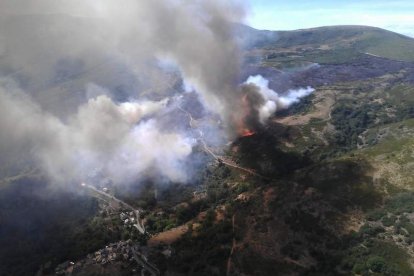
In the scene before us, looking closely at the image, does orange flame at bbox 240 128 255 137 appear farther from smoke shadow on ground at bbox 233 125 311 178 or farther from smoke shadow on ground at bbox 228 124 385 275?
smoke shadow on ground at bbox 228 124 385 275

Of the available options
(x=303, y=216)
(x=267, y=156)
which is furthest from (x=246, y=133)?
(x=303, y=216)

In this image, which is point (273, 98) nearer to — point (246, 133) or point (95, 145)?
point (246, 133)

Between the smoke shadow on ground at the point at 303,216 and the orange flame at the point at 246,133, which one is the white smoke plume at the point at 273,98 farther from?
the smoke shadow on ground at the point at 303,216

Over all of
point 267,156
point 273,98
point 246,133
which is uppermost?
point 273,98

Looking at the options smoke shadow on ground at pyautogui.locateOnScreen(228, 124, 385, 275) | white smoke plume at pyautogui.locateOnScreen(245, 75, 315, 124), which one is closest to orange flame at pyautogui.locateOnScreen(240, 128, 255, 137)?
white smoke plume at pyautogui.locateOnScreen(245, 75, 315, 124)

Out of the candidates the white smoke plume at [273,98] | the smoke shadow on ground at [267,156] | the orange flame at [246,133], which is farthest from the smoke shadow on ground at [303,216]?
the white smoke plume at [273,98]

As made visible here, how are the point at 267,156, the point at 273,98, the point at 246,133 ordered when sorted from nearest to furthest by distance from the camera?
the point at 267,156 < the point at 246,133 < the point at 273,98

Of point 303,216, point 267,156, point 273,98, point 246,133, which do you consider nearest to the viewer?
point 303,216

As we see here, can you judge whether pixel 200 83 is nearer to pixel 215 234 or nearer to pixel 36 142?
pixel 36 142
